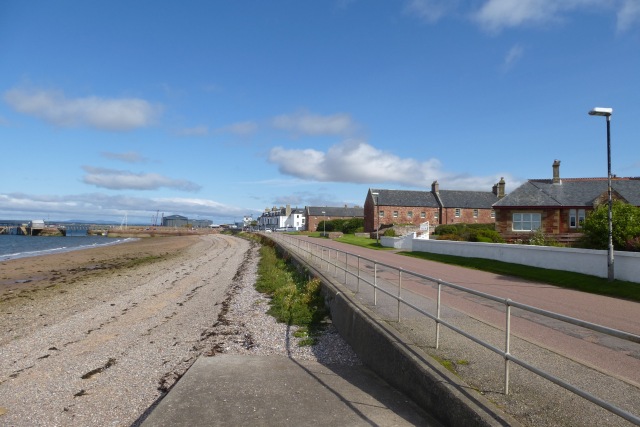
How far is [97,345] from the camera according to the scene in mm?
10305

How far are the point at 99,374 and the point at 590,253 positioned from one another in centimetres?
1571

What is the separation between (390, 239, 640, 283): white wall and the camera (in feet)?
48.9

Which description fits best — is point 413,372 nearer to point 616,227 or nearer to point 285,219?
point 616,227

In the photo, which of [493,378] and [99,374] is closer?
[493,378]

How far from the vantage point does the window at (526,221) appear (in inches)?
1323

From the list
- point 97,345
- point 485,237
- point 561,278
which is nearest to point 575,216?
point 485,237

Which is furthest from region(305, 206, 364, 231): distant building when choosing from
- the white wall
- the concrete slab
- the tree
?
the concrete slab

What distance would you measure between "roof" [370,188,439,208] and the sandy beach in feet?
151

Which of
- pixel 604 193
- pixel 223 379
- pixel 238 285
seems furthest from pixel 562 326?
pixel 604 193

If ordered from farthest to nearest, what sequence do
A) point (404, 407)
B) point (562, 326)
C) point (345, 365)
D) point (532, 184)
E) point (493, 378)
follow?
point (532, 184) → point (562, 326) → point (345, 365) → point (404, 407) → point (493, 378)

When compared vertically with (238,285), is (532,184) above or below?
above

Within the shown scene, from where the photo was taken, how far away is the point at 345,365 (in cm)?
791

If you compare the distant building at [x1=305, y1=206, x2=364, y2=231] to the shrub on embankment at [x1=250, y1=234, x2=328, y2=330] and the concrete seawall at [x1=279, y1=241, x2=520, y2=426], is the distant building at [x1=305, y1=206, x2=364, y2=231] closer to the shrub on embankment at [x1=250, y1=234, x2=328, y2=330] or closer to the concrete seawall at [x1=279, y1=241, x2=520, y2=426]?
the shrub on embankment at [x1=250, y1=234, x2=328, y2=330]

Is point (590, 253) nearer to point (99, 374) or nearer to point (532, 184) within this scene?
point (99, 374)
